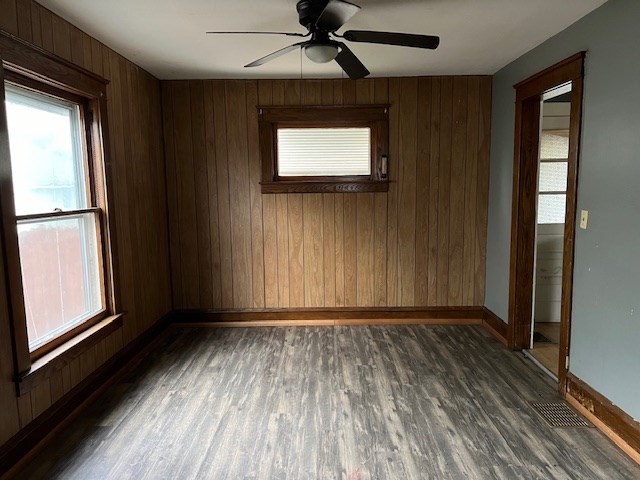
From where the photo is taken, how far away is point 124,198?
3.43 m

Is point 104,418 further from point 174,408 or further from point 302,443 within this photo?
point 302,443

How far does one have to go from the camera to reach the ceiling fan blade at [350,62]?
259 centimetres

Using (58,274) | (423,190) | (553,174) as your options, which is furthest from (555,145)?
(58,274)

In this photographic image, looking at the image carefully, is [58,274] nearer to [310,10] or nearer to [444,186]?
[310,10]

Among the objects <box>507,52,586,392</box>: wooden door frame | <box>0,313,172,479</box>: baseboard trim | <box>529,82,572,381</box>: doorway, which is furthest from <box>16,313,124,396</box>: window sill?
<box>529,82,572,381</box>: doorway

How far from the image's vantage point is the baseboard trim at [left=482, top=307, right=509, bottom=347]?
12.7 feet

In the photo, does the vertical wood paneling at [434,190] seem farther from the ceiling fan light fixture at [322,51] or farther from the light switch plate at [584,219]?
the ceiling fan light fixture at [322,51]

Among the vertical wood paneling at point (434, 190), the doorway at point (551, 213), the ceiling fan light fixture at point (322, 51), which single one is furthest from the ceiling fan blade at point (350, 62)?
the doorway at point (551, 213)

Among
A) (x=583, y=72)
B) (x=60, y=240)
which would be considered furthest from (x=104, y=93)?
→ (x=583, y=72)

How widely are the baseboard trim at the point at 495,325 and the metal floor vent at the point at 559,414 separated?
1013 mm

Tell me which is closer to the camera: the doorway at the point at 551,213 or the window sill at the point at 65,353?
the window sill at the point at 65,353

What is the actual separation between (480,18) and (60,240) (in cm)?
305

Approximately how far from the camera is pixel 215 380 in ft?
10.5

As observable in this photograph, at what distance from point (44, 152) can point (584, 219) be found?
337 cm
